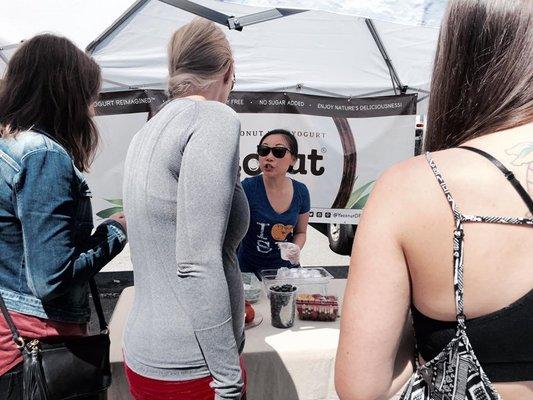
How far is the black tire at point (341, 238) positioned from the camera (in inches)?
237

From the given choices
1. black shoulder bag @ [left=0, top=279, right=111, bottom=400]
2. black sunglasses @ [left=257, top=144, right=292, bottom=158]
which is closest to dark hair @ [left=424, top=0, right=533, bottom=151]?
black shoulder bag @ [left=0, top=279, right=111, bottom=400]

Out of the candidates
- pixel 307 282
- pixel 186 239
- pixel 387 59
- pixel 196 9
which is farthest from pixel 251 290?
pixel 387 59

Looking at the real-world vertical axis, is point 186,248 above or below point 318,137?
above

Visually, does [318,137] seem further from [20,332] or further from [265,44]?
[20,332]

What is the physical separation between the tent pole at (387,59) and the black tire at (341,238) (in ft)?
6.24

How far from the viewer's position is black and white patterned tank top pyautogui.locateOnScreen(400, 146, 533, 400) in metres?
0.75

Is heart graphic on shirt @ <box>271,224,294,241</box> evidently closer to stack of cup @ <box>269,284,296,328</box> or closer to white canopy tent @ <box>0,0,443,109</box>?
stack of cup @ <box>269,284,296,328</box>

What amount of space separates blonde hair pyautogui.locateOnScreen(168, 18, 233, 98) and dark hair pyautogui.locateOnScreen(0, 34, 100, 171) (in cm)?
32

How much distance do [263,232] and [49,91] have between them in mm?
1772

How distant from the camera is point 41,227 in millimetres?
1277

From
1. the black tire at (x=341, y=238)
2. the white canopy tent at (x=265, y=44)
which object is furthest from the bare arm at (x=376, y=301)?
the black tire at (x=341, y=238)

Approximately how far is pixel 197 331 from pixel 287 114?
370 centimetres

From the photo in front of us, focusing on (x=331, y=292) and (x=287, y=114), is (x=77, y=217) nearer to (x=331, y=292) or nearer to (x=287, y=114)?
(x=331, y=292)

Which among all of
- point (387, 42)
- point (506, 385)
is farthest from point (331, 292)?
point (387, 42)
